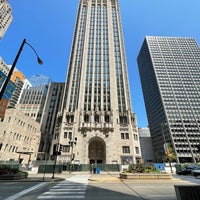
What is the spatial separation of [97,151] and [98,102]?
19375mm

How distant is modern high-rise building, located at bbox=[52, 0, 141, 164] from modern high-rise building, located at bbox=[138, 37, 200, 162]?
42.8 meters

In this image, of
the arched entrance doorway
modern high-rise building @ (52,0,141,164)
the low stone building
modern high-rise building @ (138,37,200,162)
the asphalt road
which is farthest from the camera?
modern high-rise building @ (138,37,200,162)

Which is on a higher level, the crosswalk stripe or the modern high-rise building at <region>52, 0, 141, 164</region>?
the modern high-rise building at <region>52, 0, 141, 164</region>

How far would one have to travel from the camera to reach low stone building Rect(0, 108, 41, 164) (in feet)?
144

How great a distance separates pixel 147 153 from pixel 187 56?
9751 centimetres

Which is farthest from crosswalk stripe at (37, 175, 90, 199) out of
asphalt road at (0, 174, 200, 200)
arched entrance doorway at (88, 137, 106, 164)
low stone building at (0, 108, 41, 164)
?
arched entrance doorway at (88, 137, 106, 164)

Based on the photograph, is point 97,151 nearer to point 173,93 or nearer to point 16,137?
point 16,137

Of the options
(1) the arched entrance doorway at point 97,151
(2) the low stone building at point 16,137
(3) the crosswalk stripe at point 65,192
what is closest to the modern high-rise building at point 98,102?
(1) the arched entrance doorway at point 97,151

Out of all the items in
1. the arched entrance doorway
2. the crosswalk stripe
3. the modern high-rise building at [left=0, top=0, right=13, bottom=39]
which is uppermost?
the modern high-rise building at [left=0, top=0, right=13, bottom=39]

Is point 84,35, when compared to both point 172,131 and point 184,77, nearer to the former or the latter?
point 172,131

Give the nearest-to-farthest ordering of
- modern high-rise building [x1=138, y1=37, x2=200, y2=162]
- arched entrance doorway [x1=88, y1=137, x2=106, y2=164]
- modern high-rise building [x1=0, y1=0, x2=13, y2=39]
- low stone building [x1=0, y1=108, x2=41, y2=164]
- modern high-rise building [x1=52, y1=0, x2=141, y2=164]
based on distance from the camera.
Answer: low stone building [x1=0, y1=108, x2=41, y2=164] < modern high-rise building [x1=52, y1=0, x2=141, y2=164] < arched entrance doorway [x1=88, y1=137, x2=106, y2=164] < modern high-rise building [x1=138, y1=37, x2=200, y2=162] < modern high-rise building [x1=0, y1=0, x2=13, y2=39]

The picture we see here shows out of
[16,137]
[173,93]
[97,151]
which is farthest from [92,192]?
[173,93]

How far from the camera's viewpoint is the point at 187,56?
409 feet

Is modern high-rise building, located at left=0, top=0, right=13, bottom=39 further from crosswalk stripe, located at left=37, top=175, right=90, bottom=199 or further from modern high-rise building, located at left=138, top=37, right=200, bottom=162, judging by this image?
modern high-rise building, located at left=138, top=37, right=200, bottom=162
